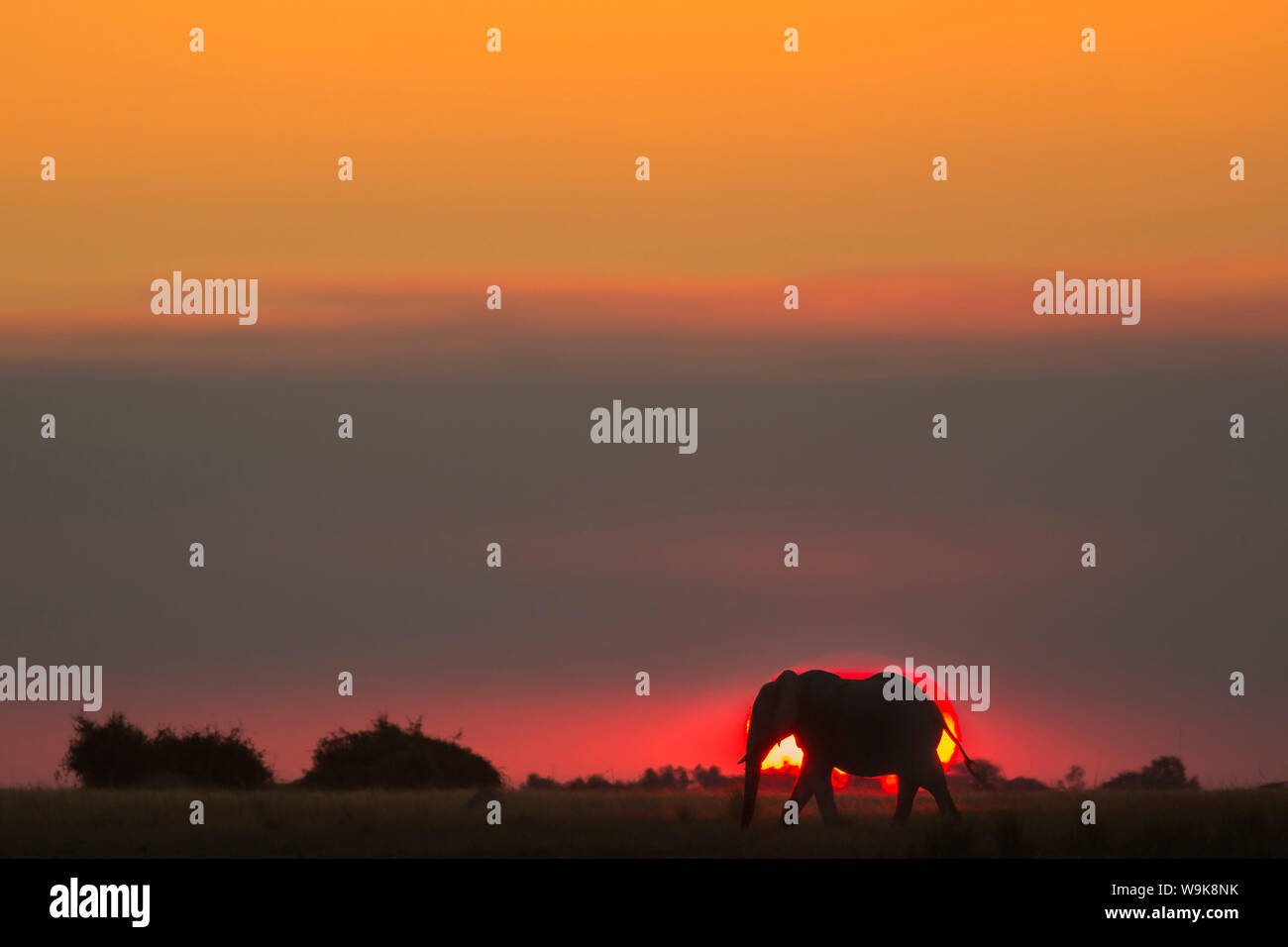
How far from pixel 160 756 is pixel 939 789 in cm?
2402

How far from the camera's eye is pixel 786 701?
27.9 meters

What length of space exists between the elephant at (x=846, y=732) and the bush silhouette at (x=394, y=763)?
59.1ft

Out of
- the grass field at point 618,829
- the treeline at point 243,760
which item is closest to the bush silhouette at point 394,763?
the treeline at point 243,760

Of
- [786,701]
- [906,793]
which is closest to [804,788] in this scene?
[786,701]

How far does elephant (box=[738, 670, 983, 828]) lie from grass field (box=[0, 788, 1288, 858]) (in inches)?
25.4

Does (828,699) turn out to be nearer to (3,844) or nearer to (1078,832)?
(1078,832)

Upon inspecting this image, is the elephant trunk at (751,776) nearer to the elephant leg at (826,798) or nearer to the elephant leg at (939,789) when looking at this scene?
the elephant leg at (826,798)

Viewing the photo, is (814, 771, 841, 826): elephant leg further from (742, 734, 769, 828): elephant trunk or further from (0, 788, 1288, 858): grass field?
(742, 734, 769, 828): elephant trunk

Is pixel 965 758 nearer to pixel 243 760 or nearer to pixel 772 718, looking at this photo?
pixel 772 718

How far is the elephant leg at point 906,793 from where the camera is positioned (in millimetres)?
27188

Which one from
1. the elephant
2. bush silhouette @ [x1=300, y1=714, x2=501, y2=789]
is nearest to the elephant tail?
the elephant

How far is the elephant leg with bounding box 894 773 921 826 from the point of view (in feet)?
89.2
